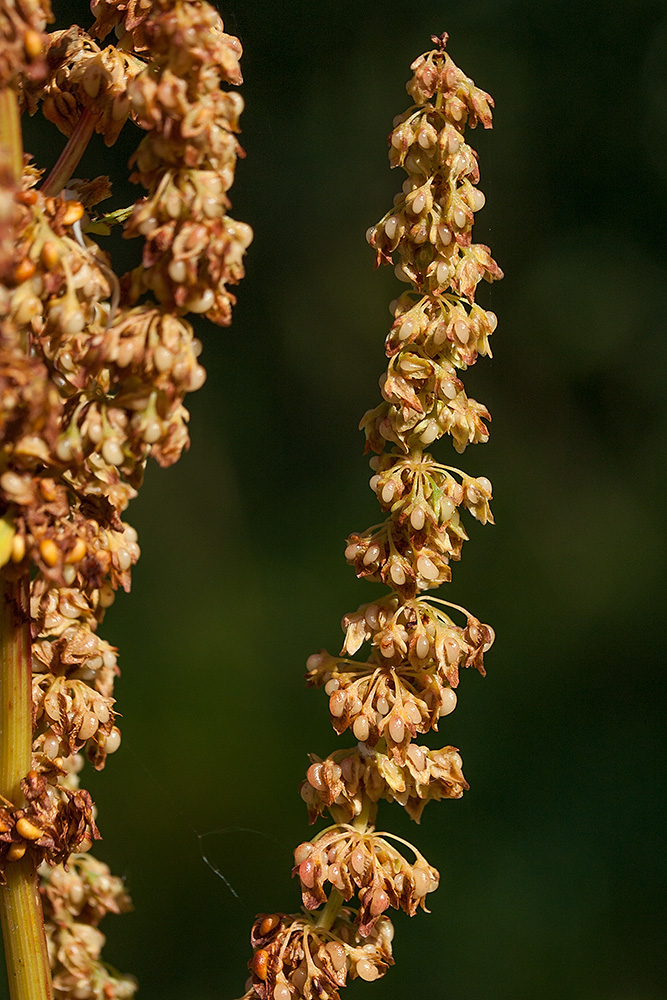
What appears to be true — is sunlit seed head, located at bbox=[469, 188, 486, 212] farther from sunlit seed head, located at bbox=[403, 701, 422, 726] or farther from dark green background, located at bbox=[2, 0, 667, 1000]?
dark green background, located at bbox=[2, 0, 667, 1000]

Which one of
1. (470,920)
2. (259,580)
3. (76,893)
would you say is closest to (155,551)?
(259,580)

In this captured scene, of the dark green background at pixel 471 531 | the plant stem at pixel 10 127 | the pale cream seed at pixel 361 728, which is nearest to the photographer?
the plant stem at pixel 10 127

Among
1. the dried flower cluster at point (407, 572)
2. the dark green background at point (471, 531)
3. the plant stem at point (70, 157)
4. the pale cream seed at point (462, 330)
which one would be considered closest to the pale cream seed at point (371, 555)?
the dried flower cluster at point (407, 572)

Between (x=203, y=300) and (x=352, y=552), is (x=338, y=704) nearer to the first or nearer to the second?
(x=352, y=552)

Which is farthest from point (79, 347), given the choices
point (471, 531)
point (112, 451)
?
point (471, 531)

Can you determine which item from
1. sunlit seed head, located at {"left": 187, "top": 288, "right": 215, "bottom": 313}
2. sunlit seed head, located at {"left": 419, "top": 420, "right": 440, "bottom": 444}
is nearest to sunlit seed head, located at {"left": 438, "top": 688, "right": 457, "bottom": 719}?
sunlit seed head, located at {"left": 419, "top": 420, "right": 440, "bottom": 444}

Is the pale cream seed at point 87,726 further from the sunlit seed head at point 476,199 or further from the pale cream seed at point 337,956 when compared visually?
the sunlit seed head at point 476,199
